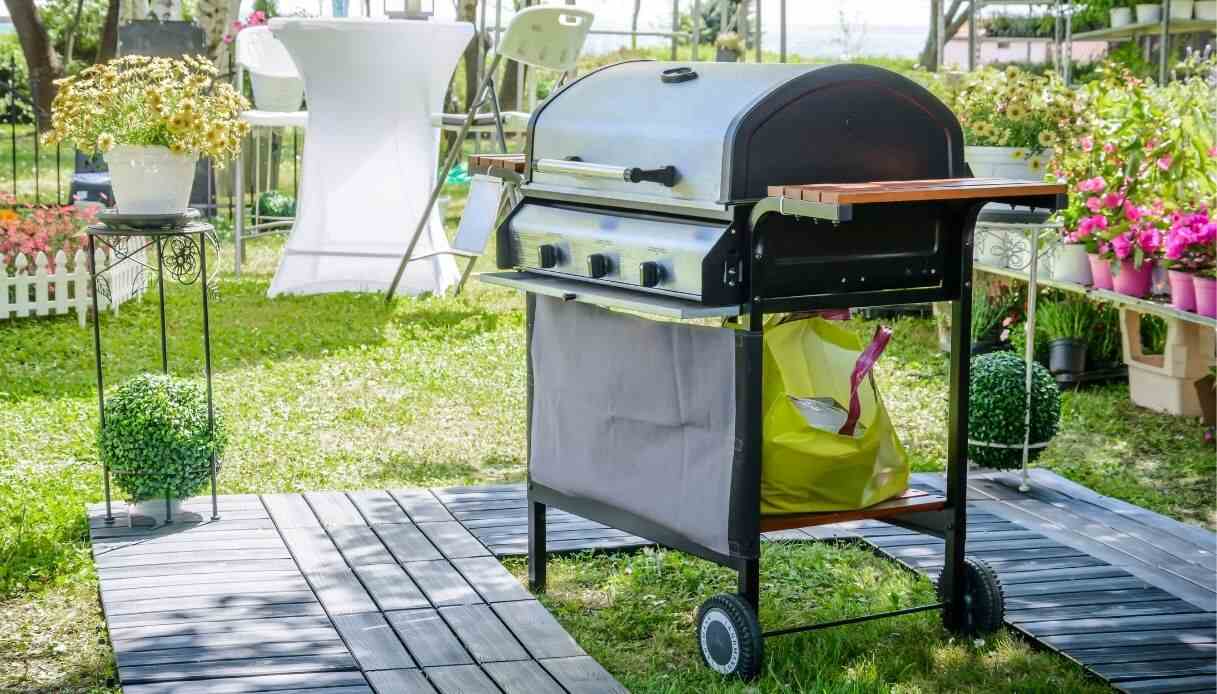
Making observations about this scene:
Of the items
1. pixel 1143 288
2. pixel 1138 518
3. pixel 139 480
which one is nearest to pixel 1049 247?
pixel 1143 288

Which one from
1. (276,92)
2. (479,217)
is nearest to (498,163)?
(479,217)

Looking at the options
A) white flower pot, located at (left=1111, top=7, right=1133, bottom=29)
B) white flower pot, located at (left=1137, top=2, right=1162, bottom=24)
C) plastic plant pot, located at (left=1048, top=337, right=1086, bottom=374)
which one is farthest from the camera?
white flower pot, located at (left=1111, top=7, right=1133, bottom=29)

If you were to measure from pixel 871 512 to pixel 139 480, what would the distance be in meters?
1.91

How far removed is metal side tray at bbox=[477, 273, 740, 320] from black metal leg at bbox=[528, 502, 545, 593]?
562 millimetres

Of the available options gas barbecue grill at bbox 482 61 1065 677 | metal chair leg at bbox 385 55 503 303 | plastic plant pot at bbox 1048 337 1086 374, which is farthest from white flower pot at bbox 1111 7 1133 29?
gas barbecue grill at bbox 482 61 1065 677

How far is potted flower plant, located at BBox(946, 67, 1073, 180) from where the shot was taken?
15.3 ft

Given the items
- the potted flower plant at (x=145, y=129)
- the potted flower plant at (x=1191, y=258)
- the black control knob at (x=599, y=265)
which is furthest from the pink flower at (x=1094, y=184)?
the potted flower plant at (x=145, y=129)

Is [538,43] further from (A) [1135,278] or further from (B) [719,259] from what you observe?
(B) [719,259]

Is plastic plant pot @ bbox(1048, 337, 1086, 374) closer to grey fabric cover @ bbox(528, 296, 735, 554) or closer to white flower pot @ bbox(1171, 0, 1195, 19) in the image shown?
grey fabric cover @ bbox(528, 296, 735, 554)

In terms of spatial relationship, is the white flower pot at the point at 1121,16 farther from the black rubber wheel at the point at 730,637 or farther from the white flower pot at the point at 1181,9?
the black rubber wheel at the point at 730,637

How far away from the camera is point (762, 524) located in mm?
3055

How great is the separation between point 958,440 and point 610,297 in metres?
0.83

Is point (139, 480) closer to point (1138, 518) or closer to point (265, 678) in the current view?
point (265, 678)

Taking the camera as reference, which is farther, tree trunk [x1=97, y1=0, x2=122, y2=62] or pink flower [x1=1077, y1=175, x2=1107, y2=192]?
tree trunk [x1=97, y1=0, x2=122, y2=62]
